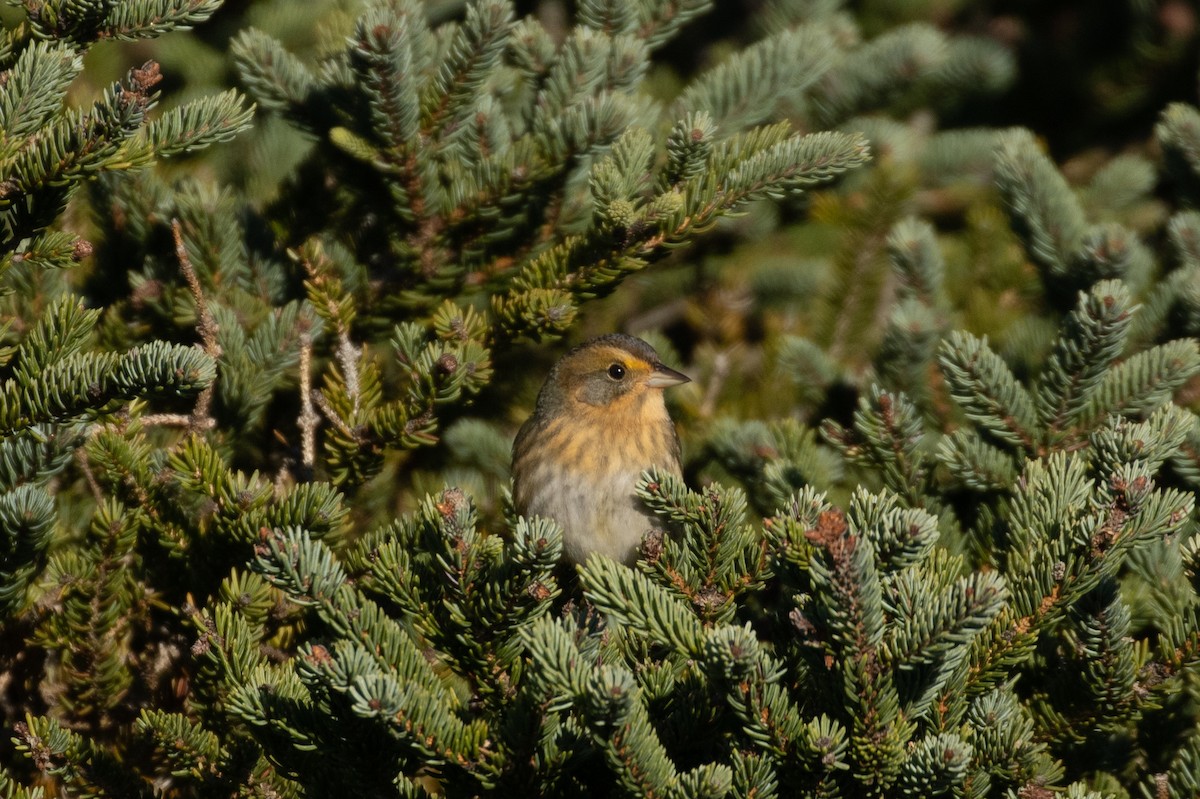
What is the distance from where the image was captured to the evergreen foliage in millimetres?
2205

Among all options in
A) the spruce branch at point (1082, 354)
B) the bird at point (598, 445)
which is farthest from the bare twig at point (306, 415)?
the spruce branch at point (1082, 354)

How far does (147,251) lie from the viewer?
348cm

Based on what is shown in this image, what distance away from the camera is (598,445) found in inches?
163

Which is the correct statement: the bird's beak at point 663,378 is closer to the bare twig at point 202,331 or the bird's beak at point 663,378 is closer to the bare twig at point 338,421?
the bare twig at point 338,421

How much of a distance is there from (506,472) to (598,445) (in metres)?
0.45

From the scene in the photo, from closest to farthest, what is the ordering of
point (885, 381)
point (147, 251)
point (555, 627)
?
point (555, 627)
point (147, 251)
point (885, 381)

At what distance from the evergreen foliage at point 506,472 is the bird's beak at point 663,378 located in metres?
0.24

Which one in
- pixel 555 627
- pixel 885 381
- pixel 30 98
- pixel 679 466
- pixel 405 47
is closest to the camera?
pixel 555 627

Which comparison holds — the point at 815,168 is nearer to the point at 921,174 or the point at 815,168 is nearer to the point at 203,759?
the point at 203,759

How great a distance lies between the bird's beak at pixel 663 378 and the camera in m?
4.29

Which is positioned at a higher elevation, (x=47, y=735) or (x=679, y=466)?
(x=47, y=735)

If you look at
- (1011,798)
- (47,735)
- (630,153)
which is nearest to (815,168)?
(630,153)

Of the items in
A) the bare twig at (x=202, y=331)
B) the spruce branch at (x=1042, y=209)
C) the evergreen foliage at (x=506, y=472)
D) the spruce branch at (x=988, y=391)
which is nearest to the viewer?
the evergreen foliage at (x=506, y=472)

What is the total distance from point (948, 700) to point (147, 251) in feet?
8.10
